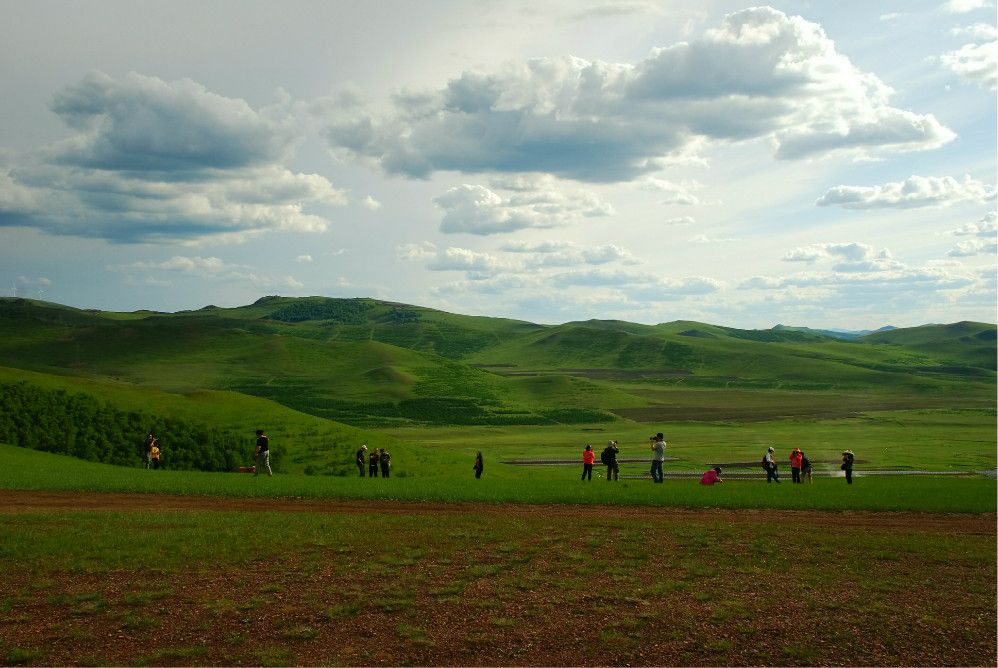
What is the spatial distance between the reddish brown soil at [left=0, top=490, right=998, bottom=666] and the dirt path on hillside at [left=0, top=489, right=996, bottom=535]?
5353 mm

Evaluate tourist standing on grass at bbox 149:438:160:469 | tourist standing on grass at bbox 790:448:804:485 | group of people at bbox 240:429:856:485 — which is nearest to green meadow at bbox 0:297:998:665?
group of people at bbox 240:429:856:485

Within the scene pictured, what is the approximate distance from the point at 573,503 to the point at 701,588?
13.5m

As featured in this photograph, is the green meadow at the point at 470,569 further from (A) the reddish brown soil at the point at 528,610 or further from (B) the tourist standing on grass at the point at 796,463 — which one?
(B) the tourist standing on grass at the point at 796,463

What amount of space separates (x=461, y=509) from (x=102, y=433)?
34143mm

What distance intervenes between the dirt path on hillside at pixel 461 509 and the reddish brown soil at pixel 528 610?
5353 mm

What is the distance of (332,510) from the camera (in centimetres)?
2886

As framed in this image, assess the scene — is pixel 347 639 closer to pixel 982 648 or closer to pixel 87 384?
pixel 982 648

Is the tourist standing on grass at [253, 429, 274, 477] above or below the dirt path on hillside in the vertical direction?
above

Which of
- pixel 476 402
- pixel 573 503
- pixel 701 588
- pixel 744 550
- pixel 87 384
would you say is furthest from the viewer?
pixel 476 402

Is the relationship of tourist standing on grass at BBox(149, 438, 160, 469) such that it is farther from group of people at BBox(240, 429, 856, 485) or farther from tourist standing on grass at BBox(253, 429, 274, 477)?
tourist standing on grass at BBox(253, 429, 274, 477)

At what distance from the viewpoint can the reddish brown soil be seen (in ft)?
47.4

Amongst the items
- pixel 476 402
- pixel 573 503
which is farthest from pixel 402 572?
pixel 476 402

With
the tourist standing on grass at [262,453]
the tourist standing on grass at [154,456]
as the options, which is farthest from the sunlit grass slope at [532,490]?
the tourist standing on grass at [154,456]

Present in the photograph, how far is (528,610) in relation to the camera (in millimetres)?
16531
